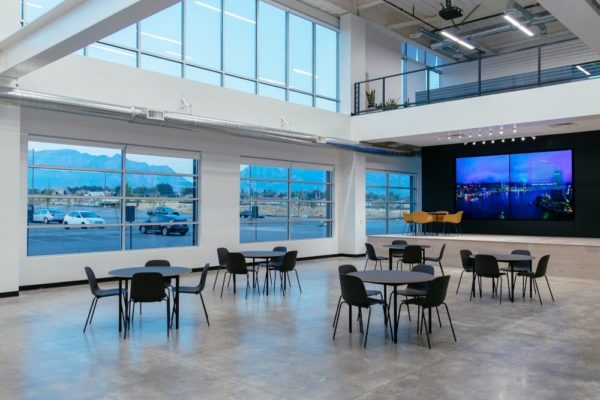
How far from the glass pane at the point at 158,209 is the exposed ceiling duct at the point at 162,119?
182 cm

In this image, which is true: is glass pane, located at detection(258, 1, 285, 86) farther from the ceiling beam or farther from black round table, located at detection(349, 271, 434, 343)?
black round table, located at detection(349, 271, 434, 343)

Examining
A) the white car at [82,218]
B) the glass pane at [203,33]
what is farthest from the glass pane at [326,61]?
the white car at [82,218]

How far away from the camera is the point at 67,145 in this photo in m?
8.98

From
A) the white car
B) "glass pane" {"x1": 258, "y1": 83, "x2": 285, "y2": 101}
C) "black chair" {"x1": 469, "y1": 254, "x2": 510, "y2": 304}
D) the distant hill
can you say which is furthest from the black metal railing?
the white car

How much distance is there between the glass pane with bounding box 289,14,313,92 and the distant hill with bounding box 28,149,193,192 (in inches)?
190

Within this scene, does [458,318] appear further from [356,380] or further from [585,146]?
[585,146]

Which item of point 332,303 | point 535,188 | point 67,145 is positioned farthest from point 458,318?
point 535,188

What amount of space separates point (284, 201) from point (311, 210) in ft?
3.81

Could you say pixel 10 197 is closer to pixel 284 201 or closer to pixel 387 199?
pixel 284 201

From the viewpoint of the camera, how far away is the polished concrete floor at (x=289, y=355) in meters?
3.89

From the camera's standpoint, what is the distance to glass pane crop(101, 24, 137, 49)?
9.64 meters

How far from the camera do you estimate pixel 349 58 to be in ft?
45.9

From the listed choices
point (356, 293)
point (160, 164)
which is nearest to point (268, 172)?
point (160, 164)

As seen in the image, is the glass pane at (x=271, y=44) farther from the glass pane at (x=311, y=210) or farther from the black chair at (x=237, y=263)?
the black chair at (x=237, y=263)
